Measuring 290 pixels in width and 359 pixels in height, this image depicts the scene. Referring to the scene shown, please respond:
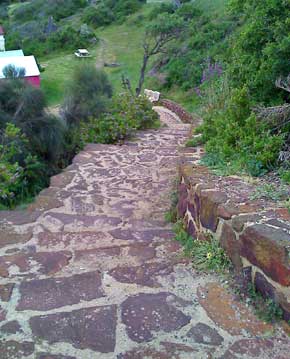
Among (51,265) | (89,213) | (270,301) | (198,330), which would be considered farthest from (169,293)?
(89,213)

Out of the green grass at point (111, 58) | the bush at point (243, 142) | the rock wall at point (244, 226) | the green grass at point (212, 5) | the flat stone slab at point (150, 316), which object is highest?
the green grass at point (212, 5)

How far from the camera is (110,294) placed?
3406mm

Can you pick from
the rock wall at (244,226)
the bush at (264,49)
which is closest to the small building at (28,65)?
the bush at (264,49)

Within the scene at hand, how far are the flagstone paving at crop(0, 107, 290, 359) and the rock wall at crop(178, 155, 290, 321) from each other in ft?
0.73

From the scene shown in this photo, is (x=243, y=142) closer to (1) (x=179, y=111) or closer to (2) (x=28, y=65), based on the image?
(1) (x=179, y=111)

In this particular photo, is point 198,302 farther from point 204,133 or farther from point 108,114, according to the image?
point 108,114

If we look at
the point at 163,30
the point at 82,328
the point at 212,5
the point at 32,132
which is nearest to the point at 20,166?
the point at 32,132

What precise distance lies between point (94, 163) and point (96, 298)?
13.5 feet

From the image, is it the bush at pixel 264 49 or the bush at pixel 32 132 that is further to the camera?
the bush at pixel 32 132

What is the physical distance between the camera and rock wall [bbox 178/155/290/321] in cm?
302

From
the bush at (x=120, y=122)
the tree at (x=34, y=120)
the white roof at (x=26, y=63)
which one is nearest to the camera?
the tree at (x=34, y=120)

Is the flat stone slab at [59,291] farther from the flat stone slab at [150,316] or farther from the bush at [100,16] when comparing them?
the bush at [100,16]

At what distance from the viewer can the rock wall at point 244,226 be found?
9.91 ft

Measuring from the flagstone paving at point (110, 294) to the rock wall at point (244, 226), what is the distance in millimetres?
224
